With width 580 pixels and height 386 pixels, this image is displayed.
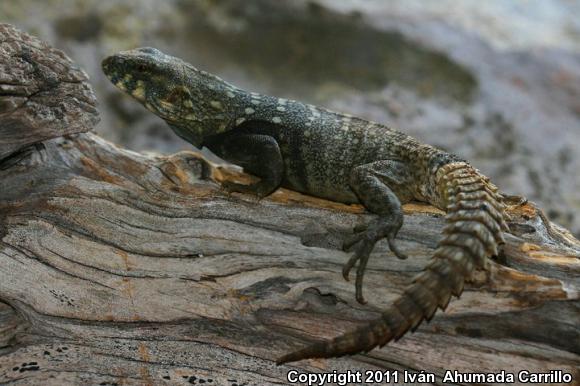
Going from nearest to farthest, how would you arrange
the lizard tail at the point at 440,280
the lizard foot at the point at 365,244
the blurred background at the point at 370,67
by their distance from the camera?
1. the lizard tail at the point at 440,280
2. the lizard foot at the point at 365,244
3. the blurred background at the point at 370,67

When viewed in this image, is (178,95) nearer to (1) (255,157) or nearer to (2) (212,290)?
(1) (255,157)

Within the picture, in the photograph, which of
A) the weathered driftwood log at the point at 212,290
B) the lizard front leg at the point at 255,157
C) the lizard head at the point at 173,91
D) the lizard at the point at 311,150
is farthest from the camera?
the lizard head at the point at 173,91

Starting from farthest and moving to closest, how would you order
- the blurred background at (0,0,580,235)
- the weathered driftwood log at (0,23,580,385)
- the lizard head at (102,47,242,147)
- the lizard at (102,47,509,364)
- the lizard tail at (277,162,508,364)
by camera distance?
the blurred background at (0,0,580,235) → the lizard head at (102,47,242,147) → the lizard at (102,47,509,364) → the weathered driftwood log at (0,23,580,385) → the lizard tail at (277,162,508,364)

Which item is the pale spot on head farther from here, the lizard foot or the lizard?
the lizard foot

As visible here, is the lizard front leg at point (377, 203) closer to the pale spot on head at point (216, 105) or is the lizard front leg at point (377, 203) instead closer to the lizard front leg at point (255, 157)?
the lizard front leg at point (255, 157)

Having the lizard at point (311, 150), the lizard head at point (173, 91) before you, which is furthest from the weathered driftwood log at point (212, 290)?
the lizard head at point (173, 91)

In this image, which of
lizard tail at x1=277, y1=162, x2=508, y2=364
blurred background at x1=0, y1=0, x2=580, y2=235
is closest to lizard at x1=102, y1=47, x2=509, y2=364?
lizard tail at x1=277, y1=162, x2=508, y2=364
